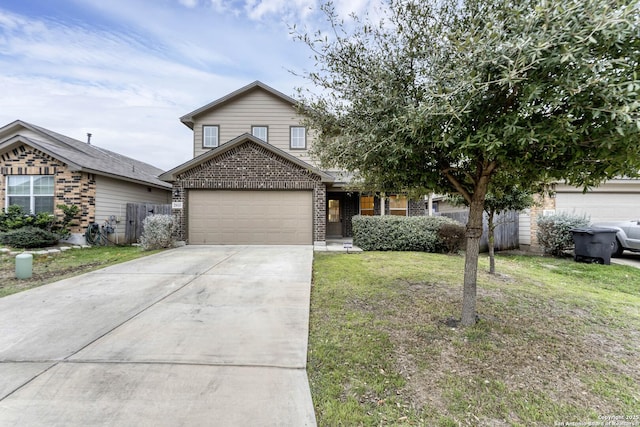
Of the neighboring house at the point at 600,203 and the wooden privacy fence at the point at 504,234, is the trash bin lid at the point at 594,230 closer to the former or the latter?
the wooden privacy fence at the point at 504,234

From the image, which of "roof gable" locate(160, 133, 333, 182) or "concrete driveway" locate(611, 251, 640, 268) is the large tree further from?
"concrete driveway" locate(611, 251, 640, 268)

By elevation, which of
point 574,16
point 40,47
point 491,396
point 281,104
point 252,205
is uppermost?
point 40,47

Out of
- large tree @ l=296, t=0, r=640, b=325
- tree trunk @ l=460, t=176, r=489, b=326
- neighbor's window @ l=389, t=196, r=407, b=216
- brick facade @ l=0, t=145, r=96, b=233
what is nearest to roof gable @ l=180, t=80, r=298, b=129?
brick facade @ l=0, t=145, r=96, b=233

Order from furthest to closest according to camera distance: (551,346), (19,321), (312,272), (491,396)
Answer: (312,272) < (19,321) < (551,346) < (491,396)

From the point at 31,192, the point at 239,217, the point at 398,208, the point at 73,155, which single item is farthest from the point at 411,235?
the point at 31,192

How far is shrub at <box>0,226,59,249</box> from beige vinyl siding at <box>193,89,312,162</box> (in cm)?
654

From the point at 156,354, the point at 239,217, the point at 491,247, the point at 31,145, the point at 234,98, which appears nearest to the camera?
the point at 156,354

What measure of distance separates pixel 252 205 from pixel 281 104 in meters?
5.72

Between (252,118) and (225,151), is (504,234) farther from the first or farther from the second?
(252,118)

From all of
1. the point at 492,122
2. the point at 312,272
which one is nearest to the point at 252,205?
the point at 312,272

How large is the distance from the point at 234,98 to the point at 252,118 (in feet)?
4.11

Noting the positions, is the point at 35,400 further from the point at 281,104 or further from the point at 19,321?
the point at 281,104

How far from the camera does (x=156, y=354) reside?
10.5ft

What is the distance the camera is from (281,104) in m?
14.4
